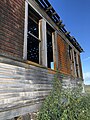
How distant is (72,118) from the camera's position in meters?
5.00

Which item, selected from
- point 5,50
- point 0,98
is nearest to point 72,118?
point 0,98

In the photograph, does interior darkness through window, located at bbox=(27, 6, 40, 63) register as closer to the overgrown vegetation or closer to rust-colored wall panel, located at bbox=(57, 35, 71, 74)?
rust-colored wall panel, located at bbox=(57, 35, 71, 74)

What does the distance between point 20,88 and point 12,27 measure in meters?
1.81

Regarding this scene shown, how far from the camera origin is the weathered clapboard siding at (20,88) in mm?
3477

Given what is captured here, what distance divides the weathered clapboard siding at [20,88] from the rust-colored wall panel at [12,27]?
1.14 ft

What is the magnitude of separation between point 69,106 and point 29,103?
1794 mm

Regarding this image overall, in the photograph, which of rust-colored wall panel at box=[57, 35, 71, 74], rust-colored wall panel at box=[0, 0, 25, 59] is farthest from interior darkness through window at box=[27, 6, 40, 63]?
rust-colored wall panel at box=[57, 35, 71, 74]

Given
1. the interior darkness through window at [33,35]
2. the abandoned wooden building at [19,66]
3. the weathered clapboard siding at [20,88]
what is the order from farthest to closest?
1. the interior darkness through window at [33,35]
2. the abandoned wooden building at [19,66]
3. the weathered clapboard siding at [20,88]

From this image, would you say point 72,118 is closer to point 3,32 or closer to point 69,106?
point 69,106

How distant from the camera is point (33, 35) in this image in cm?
554

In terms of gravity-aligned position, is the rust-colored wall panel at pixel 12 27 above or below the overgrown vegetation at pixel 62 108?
above

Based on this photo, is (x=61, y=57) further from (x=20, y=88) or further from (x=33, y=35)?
(x=20, y=88)

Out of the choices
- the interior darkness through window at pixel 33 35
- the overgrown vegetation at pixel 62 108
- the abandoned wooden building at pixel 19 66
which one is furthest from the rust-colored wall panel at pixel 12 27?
the overgrown vegetation at pixel 62 108

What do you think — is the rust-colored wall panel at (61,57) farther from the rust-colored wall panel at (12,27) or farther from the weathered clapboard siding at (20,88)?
the rust-colored wall panel at (12,27)
